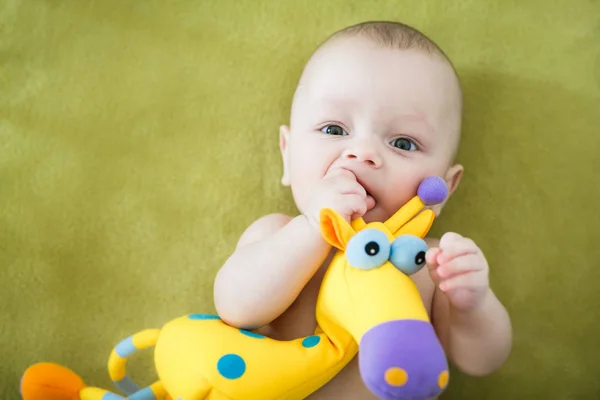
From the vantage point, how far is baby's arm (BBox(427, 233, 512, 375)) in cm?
64

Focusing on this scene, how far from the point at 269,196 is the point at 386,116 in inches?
13.2

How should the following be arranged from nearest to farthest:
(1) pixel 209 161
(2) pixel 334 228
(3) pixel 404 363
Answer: (3) pixel 404 363, (2) pixel 334 228, (1) pixel 209 161

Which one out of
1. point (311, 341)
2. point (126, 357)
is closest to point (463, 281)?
point (311, 341)

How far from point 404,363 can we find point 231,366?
0.84 ft

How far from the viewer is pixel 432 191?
76 cm

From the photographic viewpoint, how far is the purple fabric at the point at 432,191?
759 millimetres

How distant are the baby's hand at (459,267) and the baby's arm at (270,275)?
166 mm

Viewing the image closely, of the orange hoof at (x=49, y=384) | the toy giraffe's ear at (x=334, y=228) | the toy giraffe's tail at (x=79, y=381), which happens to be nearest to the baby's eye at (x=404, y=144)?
the toy giraffe's ear at (x=334, y=228)

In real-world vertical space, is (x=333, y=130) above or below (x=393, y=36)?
below

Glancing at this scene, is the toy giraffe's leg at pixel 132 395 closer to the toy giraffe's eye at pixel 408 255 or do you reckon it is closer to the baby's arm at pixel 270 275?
the baby's arm at pixel 270 275

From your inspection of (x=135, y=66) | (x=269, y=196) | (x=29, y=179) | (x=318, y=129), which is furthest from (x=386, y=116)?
(x=29, y=179)

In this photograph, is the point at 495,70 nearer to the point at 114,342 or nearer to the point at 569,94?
the point at 569,94

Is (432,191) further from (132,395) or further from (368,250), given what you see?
(132,395)

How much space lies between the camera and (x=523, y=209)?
3.37 feet
